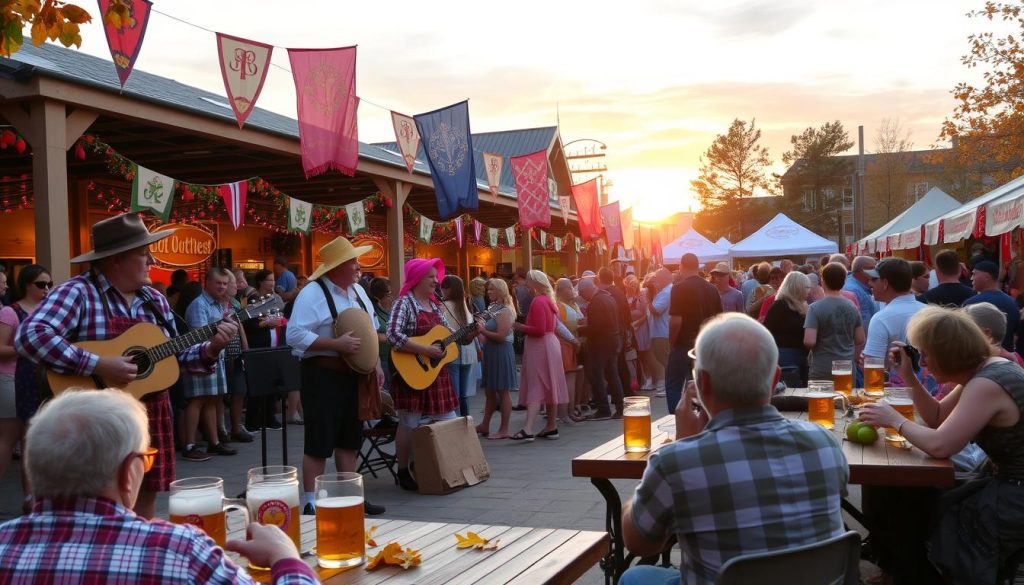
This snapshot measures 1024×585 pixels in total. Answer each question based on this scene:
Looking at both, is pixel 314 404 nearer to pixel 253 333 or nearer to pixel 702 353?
pixel 702 353

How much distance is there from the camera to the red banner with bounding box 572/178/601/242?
68.1 feet

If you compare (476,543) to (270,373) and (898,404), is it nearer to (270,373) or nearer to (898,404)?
(898,404)

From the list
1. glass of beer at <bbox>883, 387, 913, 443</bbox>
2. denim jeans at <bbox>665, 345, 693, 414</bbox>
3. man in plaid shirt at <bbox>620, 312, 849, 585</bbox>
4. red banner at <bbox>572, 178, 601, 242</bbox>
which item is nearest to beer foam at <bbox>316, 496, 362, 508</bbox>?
man in plaid shirt at <bbox>620, 312, 849, 585</bbox>

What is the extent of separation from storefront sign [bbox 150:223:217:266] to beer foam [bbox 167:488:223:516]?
1216 cm

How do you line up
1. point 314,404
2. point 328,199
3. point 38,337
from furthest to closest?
point 328,199
point 314,404
point 38,337

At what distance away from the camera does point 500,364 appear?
9312 mm

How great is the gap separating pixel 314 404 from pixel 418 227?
1087 cm

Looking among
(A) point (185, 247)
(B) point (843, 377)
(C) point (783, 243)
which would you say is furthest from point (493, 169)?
(B) point (843, 377)

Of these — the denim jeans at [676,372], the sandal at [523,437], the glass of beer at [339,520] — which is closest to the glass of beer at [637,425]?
the glass of beer at [339,520]

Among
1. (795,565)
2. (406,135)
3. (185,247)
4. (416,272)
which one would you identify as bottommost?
(795,565)

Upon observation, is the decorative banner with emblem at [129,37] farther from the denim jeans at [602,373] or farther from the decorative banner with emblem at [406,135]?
the denim jeans at [602,373]

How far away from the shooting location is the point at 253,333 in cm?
1010

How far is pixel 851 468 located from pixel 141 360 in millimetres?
3330

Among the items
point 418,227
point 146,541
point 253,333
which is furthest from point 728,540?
point 418,227
